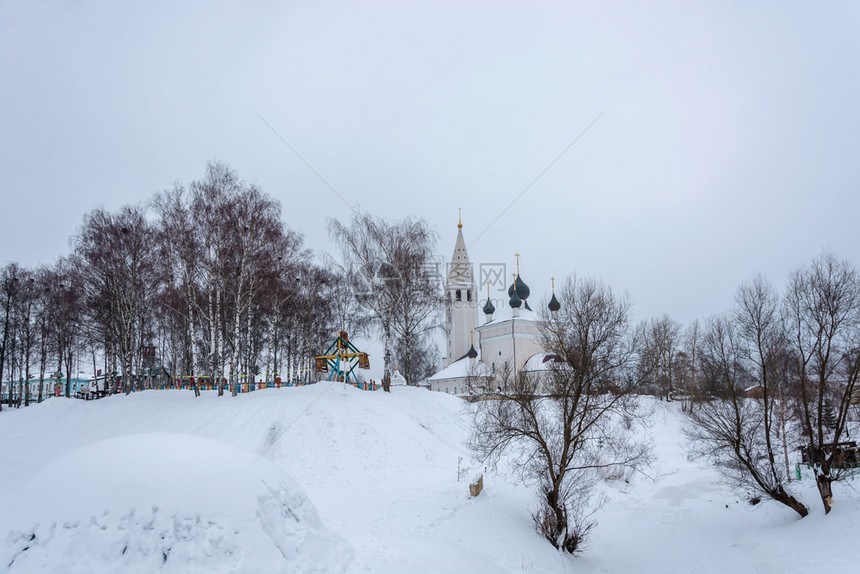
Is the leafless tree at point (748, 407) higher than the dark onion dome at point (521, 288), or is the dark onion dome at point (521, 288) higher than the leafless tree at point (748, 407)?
the dark onion dome at point (521, 288)

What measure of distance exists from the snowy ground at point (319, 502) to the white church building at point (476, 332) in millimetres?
21206

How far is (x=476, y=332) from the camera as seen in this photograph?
58156 millimetres

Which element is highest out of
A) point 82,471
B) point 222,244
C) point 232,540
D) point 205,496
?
point 222,244

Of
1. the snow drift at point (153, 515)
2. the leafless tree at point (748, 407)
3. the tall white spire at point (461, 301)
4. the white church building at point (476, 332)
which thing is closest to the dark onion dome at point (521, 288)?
the white church building at point (476, 332)

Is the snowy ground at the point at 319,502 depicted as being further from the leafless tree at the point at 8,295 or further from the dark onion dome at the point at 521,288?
the dark onion dome at the point at 521,288

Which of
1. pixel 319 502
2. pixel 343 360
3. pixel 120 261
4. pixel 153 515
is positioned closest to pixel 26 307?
pixel 120 261

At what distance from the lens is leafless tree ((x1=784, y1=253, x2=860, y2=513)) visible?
14.2 meters

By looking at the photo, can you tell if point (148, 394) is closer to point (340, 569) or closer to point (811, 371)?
point (340, 569)

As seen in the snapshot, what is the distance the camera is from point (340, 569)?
7277 mm

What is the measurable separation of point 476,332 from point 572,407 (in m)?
45.5

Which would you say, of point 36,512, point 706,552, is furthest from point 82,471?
point 706,552

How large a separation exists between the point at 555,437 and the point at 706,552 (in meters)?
5.41

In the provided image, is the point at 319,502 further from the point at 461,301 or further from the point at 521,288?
the point at 461,301

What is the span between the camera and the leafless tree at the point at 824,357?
1425 cm
